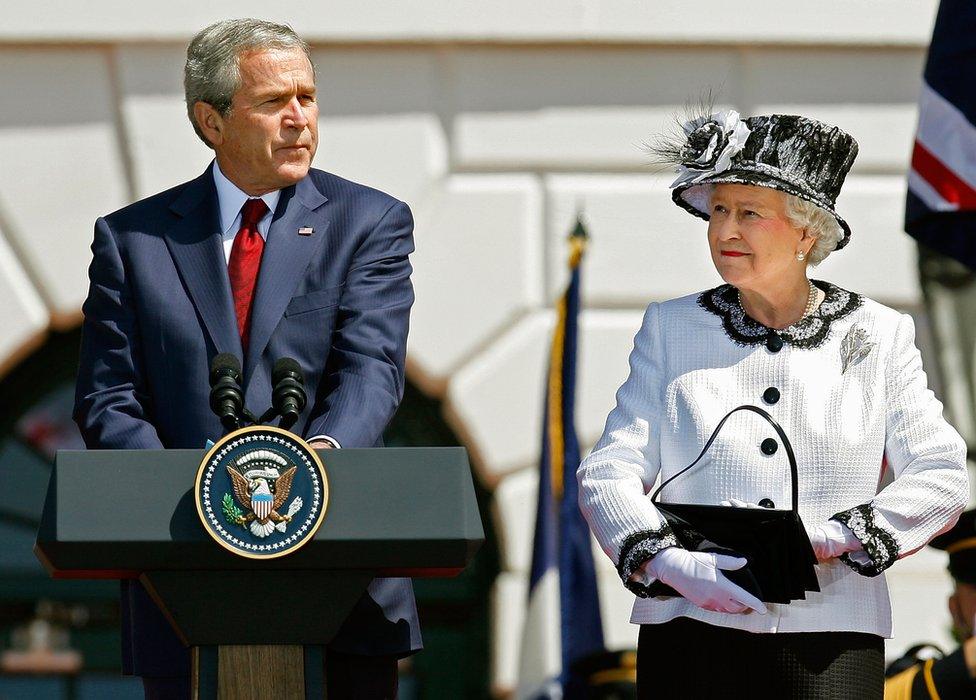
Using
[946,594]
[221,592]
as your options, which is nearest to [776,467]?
[221,592]

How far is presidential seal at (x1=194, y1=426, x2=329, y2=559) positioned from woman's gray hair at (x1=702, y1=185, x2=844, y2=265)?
95 centimetres

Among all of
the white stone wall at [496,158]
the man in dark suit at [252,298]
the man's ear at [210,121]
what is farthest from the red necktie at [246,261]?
the white stone wall at [496,158]

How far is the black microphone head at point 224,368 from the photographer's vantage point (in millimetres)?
2893

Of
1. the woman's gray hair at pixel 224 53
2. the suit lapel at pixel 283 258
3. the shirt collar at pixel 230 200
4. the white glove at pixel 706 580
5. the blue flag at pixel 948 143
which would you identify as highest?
the blue flag at pixel 948 143

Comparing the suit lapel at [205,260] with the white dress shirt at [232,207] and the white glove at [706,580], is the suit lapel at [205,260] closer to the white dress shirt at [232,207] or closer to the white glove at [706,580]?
the white dress shirt at [232,207]

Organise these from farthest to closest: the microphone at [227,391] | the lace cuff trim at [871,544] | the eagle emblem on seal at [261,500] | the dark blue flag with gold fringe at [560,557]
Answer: the dark blue flag with gold fringe at [560,557], the lace cuff trim at [871,544], the microphone at [227,391], the eagle emblem on seal at [261,500]

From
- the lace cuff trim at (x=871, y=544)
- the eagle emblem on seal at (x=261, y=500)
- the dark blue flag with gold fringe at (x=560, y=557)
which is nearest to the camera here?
the eagle emblem on seal at (x=261, y=500)

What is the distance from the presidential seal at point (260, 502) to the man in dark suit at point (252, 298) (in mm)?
321

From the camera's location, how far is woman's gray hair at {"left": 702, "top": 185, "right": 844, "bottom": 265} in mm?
3160

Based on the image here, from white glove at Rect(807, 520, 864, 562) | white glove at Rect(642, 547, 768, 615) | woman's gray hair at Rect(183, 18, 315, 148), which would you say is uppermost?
woman's gray hair at Rect(183, 18, 315, 148)

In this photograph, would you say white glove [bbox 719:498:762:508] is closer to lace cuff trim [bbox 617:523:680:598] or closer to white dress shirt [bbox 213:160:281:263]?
lace cuff trim [bbox 617:523:680:598]

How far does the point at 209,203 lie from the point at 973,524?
2008mm

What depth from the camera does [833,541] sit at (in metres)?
2.98

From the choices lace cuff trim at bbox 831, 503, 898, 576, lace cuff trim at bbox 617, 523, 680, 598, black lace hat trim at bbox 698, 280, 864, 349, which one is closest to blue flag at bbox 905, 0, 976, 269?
black lace hat trim at bbox 698, 280, 864, 349
